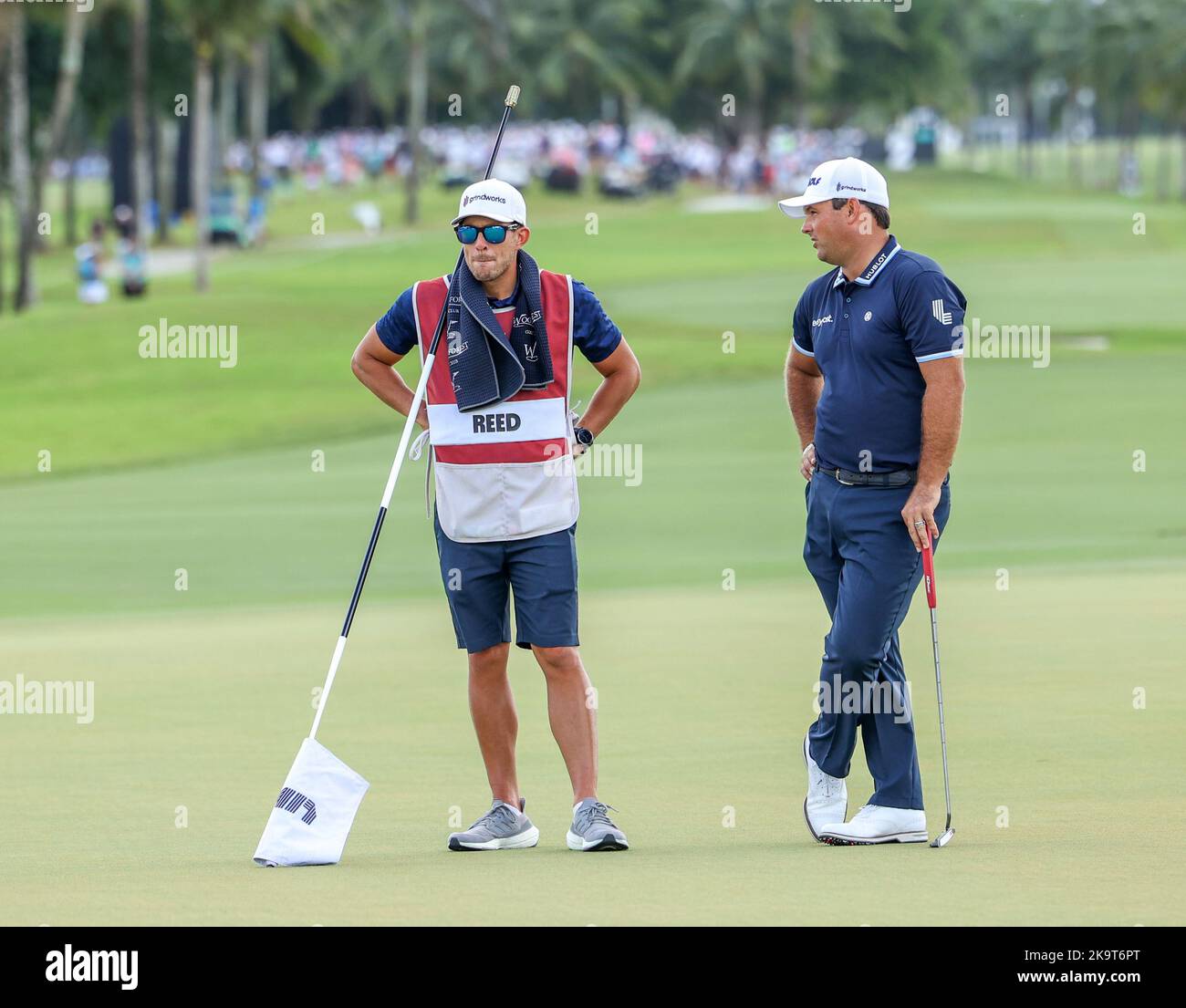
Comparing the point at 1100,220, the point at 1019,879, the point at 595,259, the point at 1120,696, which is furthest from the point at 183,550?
the point at 1100,220

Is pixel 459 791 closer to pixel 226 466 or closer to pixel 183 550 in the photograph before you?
pixel 183 550

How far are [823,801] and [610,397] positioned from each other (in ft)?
5.10

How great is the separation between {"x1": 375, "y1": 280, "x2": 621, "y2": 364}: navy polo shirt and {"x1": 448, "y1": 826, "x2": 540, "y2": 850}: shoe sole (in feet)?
5.04

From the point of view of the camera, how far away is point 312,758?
6.75 m

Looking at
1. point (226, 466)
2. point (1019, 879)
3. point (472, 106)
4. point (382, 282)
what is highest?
point (472, 106)

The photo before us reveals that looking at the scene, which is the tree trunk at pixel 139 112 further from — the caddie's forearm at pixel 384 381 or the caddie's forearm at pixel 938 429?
the caddie's forearm at pixel 938 429

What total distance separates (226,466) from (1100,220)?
162 feet

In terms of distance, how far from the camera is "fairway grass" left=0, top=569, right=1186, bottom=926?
5668 mm

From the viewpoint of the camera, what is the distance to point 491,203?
7109 mm

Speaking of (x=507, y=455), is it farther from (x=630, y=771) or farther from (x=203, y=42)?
(x=203, y=42)

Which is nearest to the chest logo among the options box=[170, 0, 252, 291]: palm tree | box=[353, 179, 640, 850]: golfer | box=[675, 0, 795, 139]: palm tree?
box=[353, 179, 640, 850]: golfer

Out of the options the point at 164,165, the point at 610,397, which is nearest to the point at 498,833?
the point at 610,397

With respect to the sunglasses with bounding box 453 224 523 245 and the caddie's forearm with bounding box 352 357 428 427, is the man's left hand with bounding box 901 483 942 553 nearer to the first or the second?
the sunglasses with bounding box 453 224 523 245

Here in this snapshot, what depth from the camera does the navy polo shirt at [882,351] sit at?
698 centimetres
